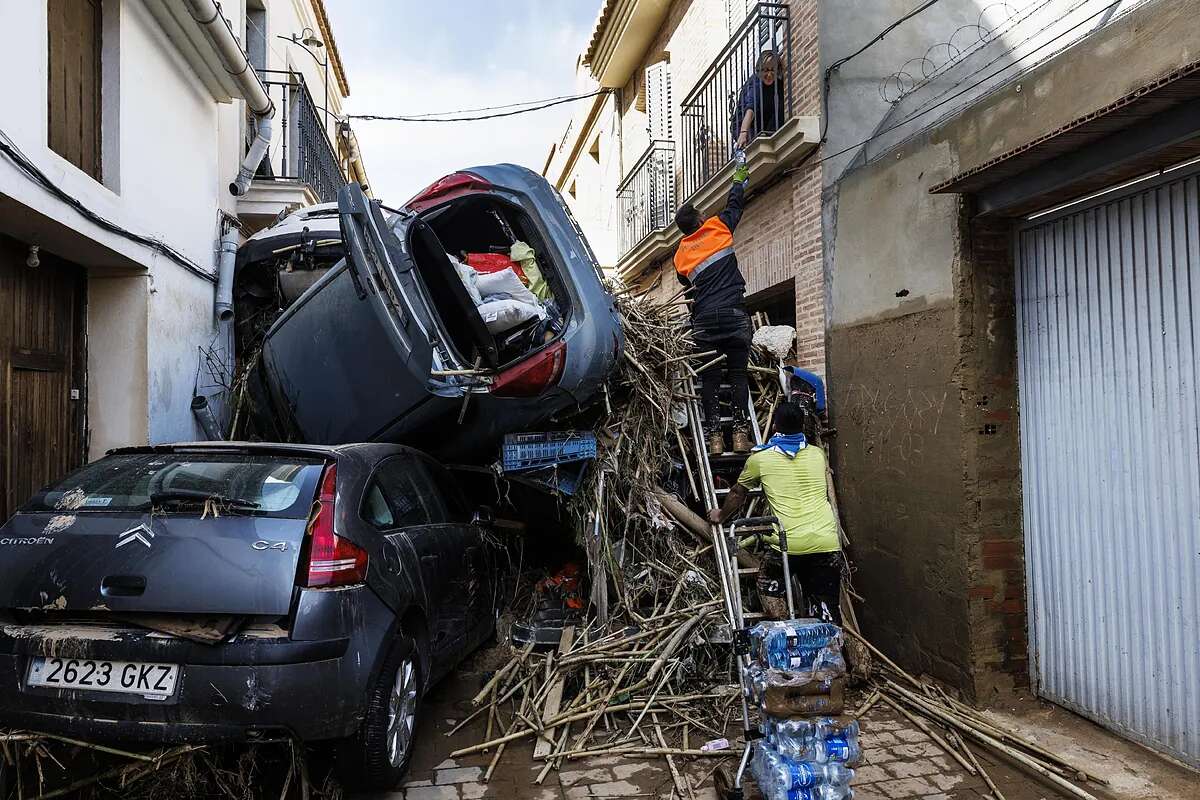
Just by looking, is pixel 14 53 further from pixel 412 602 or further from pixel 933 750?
pixel 933 750

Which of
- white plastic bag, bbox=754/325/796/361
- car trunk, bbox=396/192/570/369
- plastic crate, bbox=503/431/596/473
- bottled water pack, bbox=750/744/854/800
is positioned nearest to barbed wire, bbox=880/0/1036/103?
white plastic bag, bbox=754/325/796/361

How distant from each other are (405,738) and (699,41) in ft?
33.5

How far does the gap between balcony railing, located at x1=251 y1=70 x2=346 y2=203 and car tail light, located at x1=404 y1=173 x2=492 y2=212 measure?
12.3 ft

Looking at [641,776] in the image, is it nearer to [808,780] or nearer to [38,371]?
[808,780]

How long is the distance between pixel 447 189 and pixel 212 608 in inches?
147

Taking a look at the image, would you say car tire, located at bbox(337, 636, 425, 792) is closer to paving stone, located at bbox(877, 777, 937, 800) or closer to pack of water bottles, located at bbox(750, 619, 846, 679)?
pack of water bottles, located at bbox(750, 619, 846, 679)

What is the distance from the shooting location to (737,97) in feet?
28.0

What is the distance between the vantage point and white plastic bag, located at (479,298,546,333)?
16.8 feet

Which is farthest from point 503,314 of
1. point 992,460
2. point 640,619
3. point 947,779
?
point 947,779

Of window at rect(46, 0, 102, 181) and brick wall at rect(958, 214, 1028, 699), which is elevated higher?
window at rect(46, 0, 102, 181)

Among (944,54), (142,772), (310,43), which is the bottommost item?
(142,772)

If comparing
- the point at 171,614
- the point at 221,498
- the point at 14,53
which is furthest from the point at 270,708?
the point at 14,53

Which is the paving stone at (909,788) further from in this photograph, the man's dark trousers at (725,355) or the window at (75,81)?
the window at (75,81)

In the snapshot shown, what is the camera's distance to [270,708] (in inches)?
121
